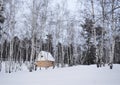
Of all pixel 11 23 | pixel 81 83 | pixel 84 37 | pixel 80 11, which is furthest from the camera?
pixel 84 37

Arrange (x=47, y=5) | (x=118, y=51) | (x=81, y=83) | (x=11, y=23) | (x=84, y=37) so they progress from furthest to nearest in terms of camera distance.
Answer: (x=118, y=51) → (x=84, y=37) → (x=47, y=5) → (x=11, y=23) → (x=81, y=83)

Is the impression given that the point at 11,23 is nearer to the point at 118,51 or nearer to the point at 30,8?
the point at 30,8

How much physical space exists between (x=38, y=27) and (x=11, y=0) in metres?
4.38

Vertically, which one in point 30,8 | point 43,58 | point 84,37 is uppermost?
point 30,8

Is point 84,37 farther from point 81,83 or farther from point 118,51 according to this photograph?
point 81,83

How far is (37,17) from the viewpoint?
25469 millimetres

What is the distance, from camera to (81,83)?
12.5 m

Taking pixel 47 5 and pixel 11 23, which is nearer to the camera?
pixel 11 23

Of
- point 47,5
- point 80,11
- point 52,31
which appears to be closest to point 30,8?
point 47,5

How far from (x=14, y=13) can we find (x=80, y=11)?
7.69 m

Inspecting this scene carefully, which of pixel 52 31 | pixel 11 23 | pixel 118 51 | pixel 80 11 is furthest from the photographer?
pixel 118 51

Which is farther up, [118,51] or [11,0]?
[11,0]

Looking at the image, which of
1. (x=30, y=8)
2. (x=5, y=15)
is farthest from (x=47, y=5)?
(x=5, y=15)

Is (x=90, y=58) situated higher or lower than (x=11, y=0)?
lower
